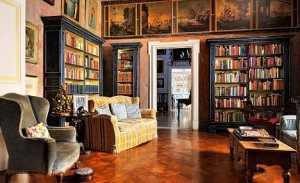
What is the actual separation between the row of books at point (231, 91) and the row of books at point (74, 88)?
140 inches

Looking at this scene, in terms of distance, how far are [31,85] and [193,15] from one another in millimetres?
4694

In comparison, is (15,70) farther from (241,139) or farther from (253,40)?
(253,40)

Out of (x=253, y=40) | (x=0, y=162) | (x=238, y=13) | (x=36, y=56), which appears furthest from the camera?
(x=238, y=13)

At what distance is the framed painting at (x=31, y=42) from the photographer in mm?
4215

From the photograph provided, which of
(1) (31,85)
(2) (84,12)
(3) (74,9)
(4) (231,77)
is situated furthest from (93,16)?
(4) (231,77)

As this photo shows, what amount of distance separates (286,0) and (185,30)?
2711 millimetres

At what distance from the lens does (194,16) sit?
22.5 feet

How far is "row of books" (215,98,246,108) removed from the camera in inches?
253

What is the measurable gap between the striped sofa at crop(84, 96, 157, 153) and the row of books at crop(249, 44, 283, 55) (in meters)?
3.45

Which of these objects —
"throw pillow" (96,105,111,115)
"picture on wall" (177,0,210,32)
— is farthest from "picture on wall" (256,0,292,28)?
"throw pillow" (96,105,111,115)

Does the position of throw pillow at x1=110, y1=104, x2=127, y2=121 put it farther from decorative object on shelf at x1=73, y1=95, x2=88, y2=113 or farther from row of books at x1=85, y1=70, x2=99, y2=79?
row of books at x1=85, y1=70, x2=99, y2=79

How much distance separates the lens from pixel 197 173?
322cm

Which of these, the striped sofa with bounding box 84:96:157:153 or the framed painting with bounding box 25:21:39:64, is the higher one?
the framed painting with bounding box 25:21:39:64

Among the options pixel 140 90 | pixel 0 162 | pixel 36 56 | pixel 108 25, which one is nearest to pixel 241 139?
pixel 0 162
